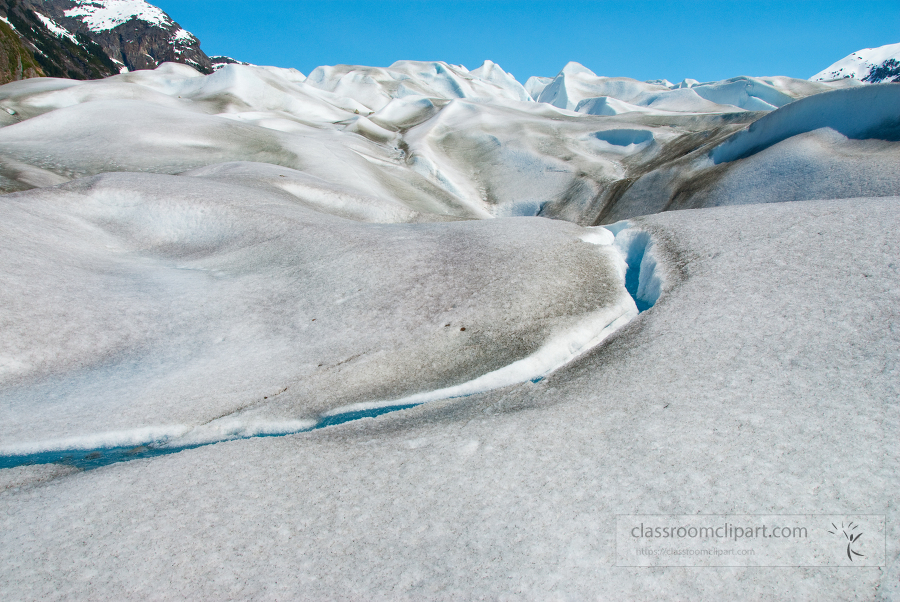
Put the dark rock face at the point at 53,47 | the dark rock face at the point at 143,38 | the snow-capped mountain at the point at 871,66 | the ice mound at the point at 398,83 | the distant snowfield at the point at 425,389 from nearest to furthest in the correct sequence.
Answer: the distant snowfield at the point at 425,389, the ice mound at the point at 398,83, the dark rock face at the point at 53,47, the snow-capped mountain at the point at 871,66, the dark rock face at the point at 143,38

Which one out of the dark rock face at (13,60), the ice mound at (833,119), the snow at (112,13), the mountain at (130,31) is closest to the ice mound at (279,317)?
the ice mound at (833,119)

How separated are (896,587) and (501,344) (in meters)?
3.49

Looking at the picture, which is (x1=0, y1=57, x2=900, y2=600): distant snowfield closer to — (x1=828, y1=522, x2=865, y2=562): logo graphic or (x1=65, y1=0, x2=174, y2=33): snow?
(x1=828, y1=522, x2=865, y2=562): logo graphic

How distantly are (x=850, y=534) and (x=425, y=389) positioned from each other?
3.22 meters

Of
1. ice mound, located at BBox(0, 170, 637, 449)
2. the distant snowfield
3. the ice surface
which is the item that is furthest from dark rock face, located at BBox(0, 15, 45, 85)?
the ice surface

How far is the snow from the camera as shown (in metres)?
158

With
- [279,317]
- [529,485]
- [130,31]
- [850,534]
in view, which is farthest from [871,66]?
[130,31]

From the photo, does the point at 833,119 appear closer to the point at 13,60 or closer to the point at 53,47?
the point at 13,60

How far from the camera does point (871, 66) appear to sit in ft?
335

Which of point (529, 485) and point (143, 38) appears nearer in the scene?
point (529, 485)

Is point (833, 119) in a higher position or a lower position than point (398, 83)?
lower

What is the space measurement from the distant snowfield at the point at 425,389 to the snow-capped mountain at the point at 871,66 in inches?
4670

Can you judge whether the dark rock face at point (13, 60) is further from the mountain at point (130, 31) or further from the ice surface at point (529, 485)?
the mountain at point (130, 31)

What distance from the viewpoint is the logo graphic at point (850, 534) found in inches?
95.4
